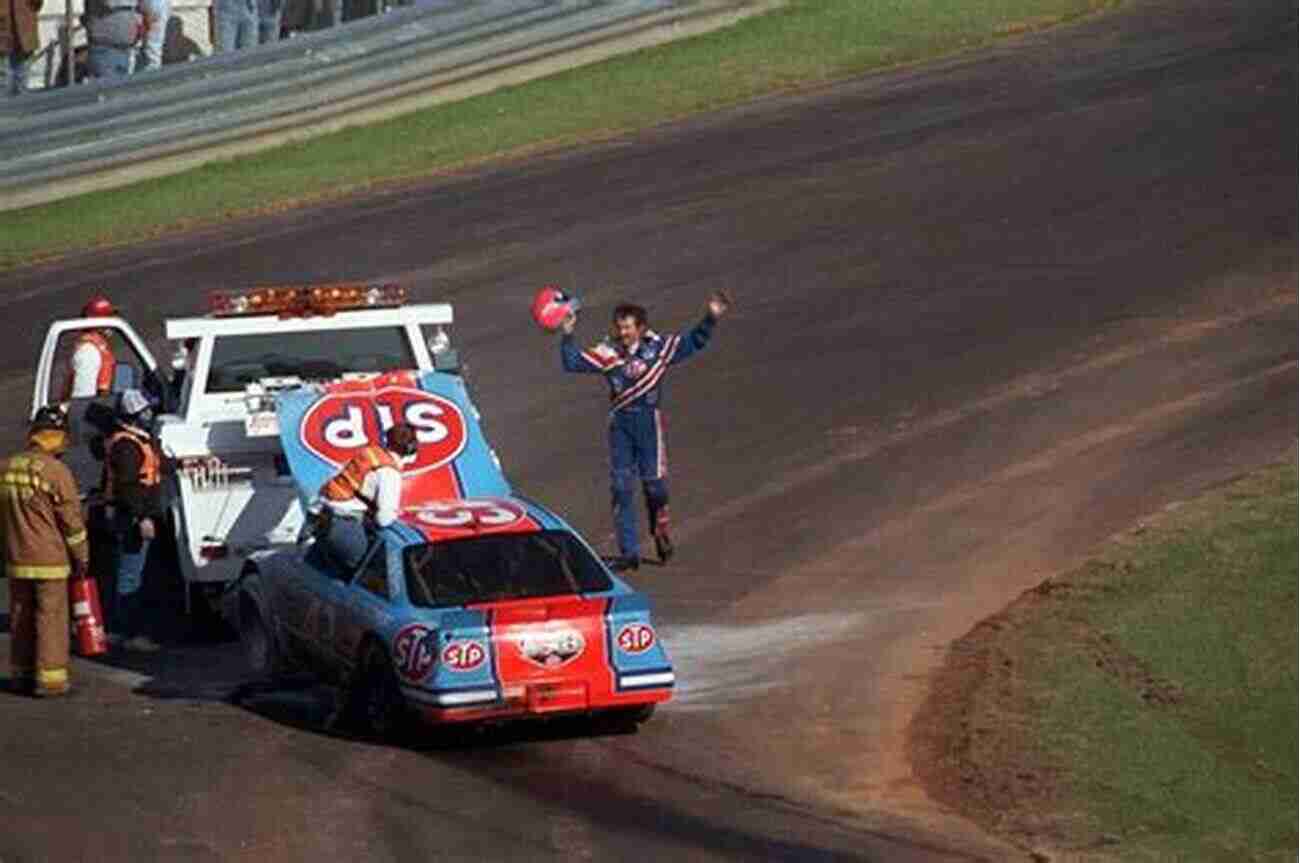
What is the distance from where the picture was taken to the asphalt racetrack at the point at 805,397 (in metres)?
15.8

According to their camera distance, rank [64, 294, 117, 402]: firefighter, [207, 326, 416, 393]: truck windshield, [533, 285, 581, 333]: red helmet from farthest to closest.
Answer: [64, 294, 117, 402]: firefighter
[207, 326, 416, 393]: truck windshield
[533, 285, 581, 333]: red helmet

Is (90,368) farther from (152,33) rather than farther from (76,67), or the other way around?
(76,67)

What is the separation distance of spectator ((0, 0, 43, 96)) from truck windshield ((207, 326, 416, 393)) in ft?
50.9

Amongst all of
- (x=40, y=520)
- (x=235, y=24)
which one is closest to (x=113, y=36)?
(x=235, y=24)

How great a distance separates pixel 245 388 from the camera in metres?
21.1

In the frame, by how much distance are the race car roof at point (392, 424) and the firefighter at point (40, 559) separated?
5.02ft

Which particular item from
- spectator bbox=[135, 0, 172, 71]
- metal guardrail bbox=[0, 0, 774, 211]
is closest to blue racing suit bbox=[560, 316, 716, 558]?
metal guardrail bbox=[0, 0, 774, 211]

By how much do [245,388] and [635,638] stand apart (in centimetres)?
512

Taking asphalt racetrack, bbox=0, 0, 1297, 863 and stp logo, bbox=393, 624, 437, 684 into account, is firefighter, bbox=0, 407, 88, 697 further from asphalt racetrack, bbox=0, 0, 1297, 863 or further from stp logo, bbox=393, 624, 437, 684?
stp logo, bbox=393, 624, 437, 684

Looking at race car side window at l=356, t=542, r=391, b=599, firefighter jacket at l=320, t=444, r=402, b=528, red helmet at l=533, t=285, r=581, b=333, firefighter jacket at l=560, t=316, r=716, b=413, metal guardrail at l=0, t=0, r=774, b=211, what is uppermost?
metal guardrail at l=0, t=0, r=774, b=211

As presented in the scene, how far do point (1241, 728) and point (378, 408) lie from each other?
624cm

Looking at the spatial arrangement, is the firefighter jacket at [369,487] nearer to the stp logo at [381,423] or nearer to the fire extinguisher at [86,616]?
the stp logo at [381,423]

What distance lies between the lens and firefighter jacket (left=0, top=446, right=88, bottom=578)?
1867cm

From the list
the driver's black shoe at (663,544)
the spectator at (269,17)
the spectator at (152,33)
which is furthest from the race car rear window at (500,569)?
the spectator at (269,17)
